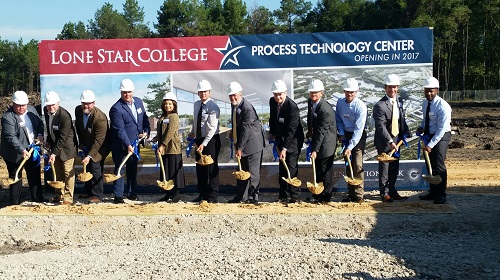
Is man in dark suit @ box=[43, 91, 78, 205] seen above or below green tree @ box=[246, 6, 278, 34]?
below

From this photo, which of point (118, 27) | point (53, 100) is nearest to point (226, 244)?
point (53, 100)

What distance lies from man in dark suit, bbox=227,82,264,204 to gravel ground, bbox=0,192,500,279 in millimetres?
1140

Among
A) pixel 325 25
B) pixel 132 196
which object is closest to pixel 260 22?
pixel 325 25

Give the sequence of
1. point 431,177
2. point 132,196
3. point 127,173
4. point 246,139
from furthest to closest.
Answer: point 132,196
point 127,173
point 246,139
point 431,177

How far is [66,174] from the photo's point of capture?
461 inches

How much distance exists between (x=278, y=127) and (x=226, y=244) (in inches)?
123

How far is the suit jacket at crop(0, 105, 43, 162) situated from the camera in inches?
451

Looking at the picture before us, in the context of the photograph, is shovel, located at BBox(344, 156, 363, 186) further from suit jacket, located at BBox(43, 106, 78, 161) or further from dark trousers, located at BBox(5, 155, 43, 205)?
dark trousers, located at BBox(5, 155, 43, 205)

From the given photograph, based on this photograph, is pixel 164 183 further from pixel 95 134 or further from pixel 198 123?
pixel 95 134

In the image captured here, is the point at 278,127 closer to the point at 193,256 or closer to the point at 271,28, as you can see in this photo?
the point at 193,256

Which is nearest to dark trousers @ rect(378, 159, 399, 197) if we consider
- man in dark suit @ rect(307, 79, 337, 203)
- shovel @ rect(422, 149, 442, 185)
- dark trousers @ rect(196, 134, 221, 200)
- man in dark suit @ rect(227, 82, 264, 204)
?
shovel @ rect(422, 149, 442, 185)

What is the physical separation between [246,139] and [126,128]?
2099mm

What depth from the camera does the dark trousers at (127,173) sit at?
38.3ft

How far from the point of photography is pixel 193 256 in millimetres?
8117
